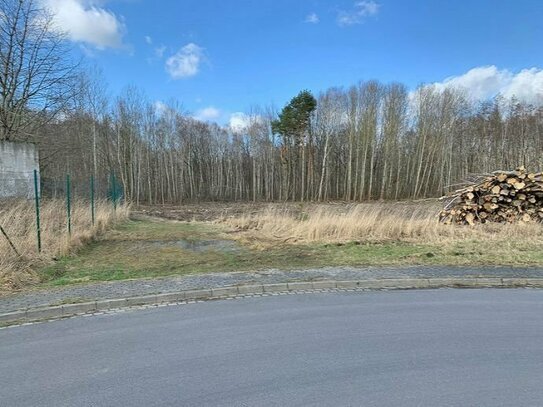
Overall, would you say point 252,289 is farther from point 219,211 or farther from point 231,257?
point 219,211

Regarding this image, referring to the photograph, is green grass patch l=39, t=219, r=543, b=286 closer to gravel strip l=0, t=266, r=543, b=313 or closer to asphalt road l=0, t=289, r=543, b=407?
gravel strip l=0, t=266, r=543, b=313

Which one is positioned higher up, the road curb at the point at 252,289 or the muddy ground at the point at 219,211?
the muddy ground at the point at 219,211

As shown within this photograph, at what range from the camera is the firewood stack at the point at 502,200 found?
15.9m

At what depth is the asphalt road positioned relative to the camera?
377 cm

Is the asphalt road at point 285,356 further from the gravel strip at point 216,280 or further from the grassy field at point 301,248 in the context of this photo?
the grassy field at point 301,248

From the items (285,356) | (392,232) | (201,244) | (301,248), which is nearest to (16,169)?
(201,244)

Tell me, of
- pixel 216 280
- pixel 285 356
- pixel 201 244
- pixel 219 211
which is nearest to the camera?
pixel 285 356

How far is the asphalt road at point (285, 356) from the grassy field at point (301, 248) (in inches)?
135

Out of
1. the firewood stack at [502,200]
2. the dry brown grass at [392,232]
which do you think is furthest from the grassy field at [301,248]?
the firewood stack at [502,200]

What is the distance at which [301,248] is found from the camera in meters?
13.2

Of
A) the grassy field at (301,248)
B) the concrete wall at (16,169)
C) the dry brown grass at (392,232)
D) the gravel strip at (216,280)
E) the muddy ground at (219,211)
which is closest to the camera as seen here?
the gravel strip at (216,280)

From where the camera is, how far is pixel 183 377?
13.7 feet

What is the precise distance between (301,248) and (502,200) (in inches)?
346

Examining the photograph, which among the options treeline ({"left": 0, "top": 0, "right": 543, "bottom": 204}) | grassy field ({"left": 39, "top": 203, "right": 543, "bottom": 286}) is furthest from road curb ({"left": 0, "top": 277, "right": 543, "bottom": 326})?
treeline ({"left": 0, "top": 0, "right": 543, "bottom": 204})
